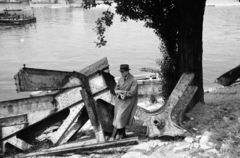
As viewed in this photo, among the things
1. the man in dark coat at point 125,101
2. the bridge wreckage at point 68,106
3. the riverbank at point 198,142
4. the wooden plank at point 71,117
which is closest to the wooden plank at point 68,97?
the bridge wreckage at point 68,106

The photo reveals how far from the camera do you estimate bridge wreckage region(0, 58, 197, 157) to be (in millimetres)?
6945

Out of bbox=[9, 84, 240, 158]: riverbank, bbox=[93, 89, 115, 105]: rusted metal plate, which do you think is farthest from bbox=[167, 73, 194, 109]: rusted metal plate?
bbox=[93, 89, 115, 105]: rusted metal plate

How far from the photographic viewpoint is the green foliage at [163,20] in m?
9.89

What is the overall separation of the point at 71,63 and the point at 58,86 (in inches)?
1025

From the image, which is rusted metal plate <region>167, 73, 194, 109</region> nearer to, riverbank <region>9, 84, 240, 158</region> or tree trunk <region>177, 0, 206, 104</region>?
riverbank <region>9, 84, 240, 158</region>

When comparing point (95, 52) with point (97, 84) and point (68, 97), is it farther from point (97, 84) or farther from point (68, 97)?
point (97, 84)

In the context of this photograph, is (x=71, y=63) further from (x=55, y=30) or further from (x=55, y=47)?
(x=55, y=30)

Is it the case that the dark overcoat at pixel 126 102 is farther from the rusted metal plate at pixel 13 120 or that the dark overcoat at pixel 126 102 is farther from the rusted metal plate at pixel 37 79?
the rusted metal plate at pixel 13 120

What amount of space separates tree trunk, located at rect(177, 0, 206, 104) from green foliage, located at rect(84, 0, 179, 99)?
1.57 metres

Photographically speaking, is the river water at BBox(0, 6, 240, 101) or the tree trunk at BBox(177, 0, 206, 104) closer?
the tree trunk at BBox(177, 0, 206, 104)

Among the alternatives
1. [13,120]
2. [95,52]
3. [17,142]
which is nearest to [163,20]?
[13,120]

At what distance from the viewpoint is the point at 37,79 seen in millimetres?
7094

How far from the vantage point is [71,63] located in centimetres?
3306

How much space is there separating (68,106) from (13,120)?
1.37m
